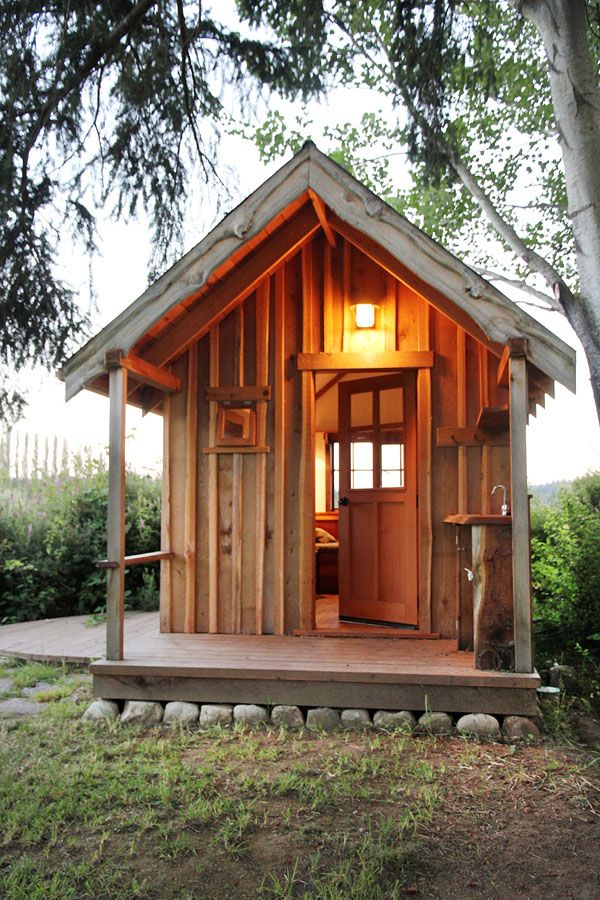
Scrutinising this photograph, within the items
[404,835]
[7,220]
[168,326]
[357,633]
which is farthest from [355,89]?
[404,835]

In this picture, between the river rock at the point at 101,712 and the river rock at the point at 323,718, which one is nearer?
the river rock at the point at 323,718

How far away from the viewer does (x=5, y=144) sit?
537 centimetres

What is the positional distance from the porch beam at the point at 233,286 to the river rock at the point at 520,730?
3.80 m

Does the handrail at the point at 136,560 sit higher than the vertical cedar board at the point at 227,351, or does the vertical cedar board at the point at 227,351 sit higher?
the vertical cedar board at the point at 227,351

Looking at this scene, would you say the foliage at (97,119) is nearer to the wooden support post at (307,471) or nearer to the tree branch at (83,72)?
the tree branch at (83,72)

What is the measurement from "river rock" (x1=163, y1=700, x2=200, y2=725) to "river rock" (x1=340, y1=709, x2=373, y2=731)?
1006 millimetres

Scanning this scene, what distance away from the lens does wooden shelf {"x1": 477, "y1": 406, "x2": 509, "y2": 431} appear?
18.4 ft

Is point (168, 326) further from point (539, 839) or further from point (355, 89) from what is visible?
point (355, 89)

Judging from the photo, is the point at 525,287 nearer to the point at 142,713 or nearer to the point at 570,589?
the point at 570,589

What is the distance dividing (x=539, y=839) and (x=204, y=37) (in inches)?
238

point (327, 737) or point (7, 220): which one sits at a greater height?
point (7, 220)

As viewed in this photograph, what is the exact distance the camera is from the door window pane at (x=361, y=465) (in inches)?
270

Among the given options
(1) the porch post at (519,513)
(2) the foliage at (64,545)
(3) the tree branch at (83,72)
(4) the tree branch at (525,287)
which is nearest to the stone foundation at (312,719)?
(1) the porch post at (519,513)

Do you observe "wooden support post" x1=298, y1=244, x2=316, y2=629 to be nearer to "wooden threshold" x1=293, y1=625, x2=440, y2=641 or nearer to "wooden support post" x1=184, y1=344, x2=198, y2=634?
"wooden threshold" x1=293, y1=625, x2=440, y2=641
